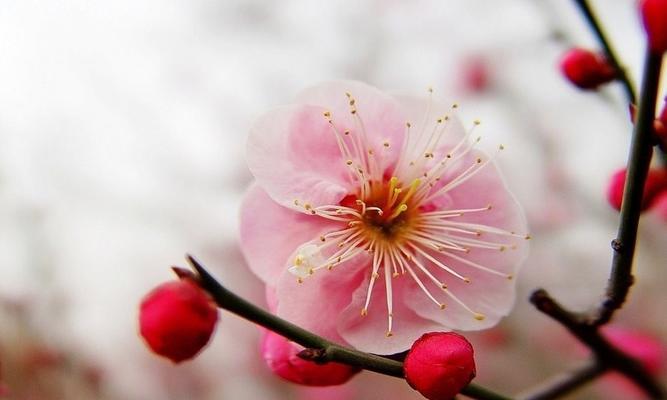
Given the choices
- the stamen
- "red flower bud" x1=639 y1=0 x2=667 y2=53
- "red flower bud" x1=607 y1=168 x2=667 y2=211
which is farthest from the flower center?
"red flower bud" x1=639 y1=0 x2=667 y2=53

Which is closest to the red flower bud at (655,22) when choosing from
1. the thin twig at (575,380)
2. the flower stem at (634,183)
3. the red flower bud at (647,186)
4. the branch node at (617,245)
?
the flower stem at (634,183)

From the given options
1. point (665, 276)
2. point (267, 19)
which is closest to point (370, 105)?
point (665, 276)

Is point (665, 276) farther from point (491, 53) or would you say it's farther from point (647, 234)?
point (491, 53)

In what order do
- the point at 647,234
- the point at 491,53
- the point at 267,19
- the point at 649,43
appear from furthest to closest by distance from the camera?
the point at 267,19, the point at 491,53, the point at 647,234, the point at 649,43

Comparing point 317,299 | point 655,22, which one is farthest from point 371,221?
point 655,22

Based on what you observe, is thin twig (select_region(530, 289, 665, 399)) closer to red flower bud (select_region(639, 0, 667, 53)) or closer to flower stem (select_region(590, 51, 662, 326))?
flower stem (select_region(590, 51, 662, 326))

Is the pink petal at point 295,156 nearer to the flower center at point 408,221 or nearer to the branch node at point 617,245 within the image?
the flower center at point 408,221

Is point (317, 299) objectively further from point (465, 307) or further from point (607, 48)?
point (607, 48)
